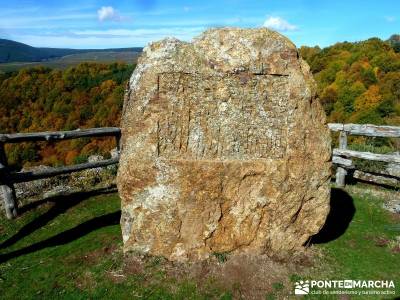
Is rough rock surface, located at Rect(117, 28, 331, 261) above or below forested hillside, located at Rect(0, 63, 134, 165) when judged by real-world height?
above

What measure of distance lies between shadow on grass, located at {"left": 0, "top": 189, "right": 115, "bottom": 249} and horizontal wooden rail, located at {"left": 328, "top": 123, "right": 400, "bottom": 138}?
6449 millimetres

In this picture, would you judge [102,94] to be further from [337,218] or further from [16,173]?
[337,218]

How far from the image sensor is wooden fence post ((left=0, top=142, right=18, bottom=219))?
7.84m

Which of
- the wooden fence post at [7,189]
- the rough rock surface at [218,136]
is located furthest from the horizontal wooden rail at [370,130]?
the wooden fence post at [7,189]

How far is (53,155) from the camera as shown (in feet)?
103

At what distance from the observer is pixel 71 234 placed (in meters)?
7.47

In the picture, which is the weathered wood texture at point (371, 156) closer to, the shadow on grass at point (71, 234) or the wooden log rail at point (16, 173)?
the shadow on grass at point (71, 234)

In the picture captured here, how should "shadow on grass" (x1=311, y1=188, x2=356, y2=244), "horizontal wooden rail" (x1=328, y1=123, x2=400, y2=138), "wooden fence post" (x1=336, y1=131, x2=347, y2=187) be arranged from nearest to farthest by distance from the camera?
"shadow on grass" (x1=311, y1=188, x2=356, y2=244) → "horizontal wooden rail" (x1=328, y1=123, x2=400, y2=138) → "wooden fence post" (x1=336, y1=131, x2=347, y2=187)

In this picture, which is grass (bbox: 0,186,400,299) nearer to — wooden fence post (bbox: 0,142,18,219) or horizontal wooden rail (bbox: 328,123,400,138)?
wooden fence post (bbox: 0,142,18,219)

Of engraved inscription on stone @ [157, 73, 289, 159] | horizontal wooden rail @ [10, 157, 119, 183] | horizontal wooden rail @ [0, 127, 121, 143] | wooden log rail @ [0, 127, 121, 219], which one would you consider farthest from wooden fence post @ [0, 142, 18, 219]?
engraved inscription on stone @ [157, 73, 289, 159]

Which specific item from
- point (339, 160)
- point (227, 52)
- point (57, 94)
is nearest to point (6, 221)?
point (227, 52)

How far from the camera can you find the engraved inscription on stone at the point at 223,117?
5.82 m

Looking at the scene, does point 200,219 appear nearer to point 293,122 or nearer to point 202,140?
point 202,140

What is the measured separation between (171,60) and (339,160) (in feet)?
19.8
